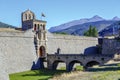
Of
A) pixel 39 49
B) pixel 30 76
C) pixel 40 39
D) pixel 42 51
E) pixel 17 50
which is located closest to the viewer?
pixel 30 76

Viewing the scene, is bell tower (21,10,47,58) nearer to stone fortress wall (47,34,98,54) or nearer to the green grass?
stone fortress wall (47,34,98,54)

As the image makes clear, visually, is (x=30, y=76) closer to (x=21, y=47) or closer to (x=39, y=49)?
(x=21, y=47)

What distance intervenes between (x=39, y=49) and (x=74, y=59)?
680cm

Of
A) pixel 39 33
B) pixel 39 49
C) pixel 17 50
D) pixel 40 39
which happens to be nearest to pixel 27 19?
pixel 39 33

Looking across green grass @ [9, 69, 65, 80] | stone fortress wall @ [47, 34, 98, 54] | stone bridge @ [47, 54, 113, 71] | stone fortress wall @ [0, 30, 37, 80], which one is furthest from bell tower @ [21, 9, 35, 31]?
green grass @ [9, 69, 65, 80]

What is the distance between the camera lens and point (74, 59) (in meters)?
56.8

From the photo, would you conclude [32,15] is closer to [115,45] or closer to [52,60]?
[52,60]

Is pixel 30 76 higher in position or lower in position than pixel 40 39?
lower

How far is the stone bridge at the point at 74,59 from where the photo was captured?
5412 centimetres

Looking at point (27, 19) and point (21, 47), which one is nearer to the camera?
point (21, 47)

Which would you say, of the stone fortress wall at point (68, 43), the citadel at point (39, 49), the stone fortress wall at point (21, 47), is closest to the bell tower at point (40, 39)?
the citadel at point (39, 49)

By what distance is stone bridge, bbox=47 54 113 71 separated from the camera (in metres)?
54.1

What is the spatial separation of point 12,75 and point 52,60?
11986 millimetres

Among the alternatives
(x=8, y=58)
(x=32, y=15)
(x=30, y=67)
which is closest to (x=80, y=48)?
(x=32, y=15)
